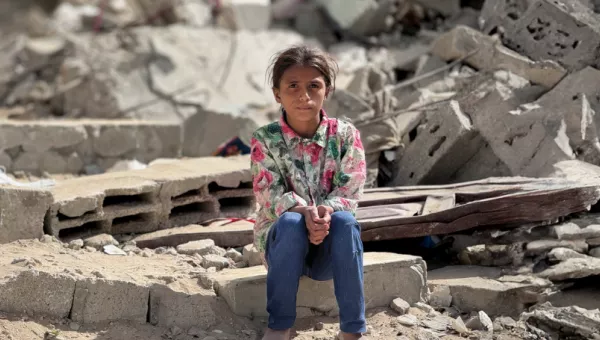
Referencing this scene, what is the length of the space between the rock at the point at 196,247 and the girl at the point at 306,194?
3.57 ft

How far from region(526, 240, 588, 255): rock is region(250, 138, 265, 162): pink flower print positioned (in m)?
2.01

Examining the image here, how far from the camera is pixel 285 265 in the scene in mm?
3891

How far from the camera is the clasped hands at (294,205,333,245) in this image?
12.7ft

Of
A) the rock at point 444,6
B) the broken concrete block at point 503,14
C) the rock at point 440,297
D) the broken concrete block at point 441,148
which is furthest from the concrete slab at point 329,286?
the rock at point 444,6

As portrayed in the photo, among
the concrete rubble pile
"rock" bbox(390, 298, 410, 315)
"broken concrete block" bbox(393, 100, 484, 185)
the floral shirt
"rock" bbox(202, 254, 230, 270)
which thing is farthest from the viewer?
"broken concrete block" bbox(393, 100, 484, 185)

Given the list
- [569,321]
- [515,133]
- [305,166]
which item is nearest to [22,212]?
[305,166]

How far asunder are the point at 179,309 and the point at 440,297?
4.98 feet

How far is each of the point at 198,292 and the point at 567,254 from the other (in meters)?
2.24

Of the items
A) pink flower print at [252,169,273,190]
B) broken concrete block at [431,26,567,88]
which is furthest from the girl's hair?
broken concrete block at [431,26,567,88]

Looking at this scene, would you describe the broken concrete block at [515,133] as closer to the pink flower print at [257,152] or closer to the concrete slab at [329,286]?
the concrete slab at [329,286]

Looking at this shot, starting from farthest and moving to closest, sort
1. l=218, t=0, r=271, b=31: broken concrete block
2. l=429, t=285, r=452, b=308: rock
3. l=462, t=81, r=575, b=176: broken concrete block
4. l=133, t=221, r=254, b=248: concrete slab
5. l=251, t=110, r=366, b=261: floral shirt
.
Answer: l=218, t=0, r=271, b=31: broken concrete block < l=462, t=81, r=575, b=176: broken concrete block < l=133, t=221, r=254, b=248: concrete slab < l=429, t=285, r=452, b=308: rock < l=251, t=110, r=366, b=261: floral shirt

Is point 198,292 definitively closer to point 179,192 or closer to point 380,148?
point 179,192

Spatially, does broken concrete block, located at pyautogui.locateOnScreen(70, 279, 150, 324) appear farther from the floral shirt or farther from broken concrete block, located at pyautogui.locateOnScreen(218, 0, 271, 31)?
broken concrete block, located at pyautogui.locateOnScreen(218, 0, 271, 31)

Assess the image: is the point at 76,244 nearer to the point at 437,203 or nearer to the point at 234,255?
the point at 234,255
